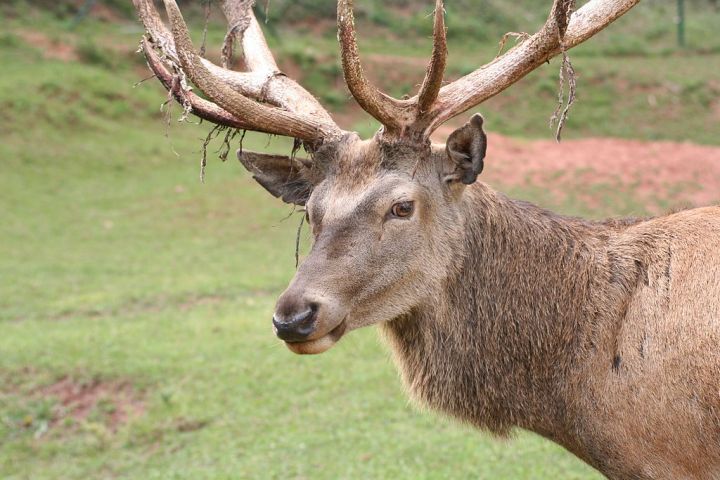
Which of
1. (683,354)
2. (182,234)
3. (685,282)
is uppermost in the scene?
(685,282)

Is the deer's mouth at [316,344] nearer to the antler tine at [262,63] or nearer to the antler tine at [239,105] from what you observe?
the antler tine at [239,105]

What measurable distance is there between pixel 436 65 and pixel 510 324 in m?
1.31

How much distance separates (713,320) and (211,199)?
15.6 metres

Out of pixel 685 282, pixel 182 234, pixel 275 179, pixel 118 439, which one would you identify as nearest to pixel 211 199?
pixel 182 234

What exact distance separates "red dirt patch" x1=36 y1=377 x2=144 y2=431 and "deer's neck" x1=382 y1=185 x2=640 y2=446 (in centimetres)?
459

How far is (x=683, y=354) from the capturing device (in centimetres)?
391

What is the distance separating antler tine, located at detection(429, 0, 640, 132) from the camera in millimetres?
4363

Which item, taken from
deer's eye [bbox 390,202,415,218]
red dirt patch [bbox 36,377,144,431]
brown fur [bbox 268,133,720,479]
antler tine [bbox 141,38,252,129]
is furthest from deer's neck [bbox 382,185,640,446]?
red dirt patch [bbox 36,377,144,431]

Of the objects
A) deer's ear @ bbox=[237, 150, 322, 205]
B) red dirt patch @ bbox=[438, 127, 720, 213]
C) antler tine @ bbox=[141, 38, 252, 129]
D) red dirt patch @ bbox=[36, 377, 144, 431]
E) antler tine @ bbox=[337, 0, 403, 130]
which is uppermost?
antler tine @ bbox=[337, 0, 403, 130]

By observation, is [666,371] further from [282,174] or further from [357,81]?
[282,174]

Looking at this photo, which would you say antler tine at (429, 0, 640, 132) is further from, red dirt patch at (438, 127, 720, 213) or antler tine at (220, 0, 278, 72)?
red dirt patch at (438, 127, 720, 213)

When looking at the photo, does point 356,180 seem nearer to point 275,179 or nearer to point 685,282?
point 275,179

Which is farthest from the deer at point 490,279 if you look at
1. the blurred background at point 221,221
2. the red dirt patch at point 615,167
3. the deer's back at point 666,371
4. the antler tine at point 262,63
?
the red dirt patch at point 615,167

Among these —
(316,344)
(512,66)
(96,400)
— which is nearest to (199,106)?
(316,344)
